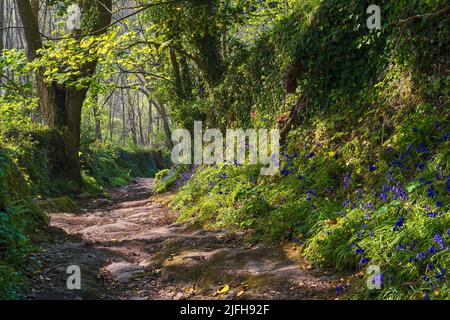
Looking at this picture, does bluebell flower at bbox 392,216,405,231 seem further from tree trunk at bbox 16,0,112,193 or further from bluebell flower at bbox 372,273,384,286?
tree trunk at bbox 16,0,112,193

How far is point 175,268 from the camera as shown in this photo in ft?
19.1

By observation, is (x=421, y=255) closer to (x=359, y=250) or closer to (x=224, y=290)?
(x=359, y=250)

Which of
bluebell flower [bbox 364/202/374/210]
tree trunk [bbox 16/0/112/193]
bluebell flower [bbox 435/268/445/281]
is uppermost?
tree trunk [bbox 16/0/112/193]

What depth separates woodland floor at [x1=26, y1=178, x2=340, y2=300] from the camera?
4625 millimetres

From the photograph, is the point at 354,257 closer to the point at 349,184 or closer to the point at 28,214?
the point at 349,184

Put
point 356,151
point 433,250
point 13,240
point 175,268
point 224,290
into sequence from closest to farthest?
point 433,250, point 224,290, point 13,240, point 175,268, point 356,151

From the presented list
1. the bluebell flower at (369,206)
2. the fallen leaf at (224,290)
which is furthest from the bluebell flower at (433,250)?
the fallen leaf at (224,290)

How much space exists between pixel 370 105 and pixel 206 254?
3.44 m

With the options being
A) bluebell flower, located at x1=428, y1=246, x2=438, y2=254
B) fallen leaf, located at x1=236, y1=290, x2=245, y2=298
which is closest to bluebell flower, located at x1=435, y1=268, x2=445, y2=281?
bluebell flower, located at x1=428, y1=246, x2=438, y2=254

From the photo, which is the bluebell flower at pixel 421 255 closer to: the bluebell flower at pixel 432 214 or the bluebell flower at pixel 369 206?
the bluebell flower at pixel 432 214

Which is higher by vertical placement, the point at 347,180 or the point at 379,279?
the point at 347,180

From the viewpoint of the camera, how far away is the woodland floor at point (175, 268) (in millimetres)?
4625

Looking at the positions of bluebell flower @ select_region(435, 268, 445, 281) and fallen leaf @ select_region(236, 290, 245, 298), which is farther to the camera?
fallen leaf @ select_region(236, 290, 245, 298)

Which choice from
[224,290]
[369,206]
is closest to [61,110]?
[224,290]
